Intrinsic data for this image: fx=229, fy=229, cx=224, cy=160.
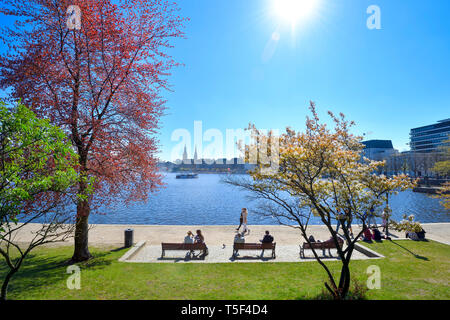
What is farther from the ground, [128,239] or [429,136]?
[429,136]

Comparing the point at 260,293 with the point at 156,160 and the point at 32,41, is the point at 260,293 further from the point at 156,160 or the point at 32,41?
the point at 32,41

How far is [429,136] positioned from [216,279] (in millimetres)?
179360

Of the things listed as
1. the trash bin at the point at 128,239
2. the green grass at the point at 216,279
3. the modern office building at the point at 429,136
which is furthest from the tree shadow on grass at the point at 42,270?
the modern office building at the point at 429,136

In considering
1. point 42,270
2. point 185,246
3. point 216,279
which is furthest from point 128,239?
point 216,279

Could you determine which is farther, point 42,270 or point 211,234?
point 211,234

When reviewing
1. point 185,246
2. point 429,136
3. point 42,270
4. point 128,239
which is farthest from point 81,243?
point 429,136

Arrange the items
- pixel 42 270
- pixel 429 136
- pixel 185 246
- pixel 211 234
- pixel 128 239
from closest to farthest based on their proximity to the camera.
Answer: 1. pixel 42 270
2. pixel 185 246
3. pixel 128 239
4. pixel 211 234
5. pixel 429 136

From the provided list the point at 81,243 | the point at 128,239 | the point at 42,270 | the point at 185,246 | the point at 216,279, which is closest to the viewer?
the point at 216,279

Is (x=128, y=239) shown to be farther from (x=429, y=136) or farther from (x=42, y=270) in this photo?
(x=429, y=136)

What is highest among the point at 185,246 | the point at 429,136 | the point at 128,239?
the point at 429,136

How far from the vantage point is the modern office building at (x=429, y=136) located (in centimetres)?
12653

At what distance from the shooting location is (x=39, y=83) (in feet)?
35.1

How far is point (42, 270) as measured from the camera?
35.2 ft

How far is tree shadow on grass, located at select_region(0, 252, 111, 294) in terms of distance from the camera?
29.5ft
